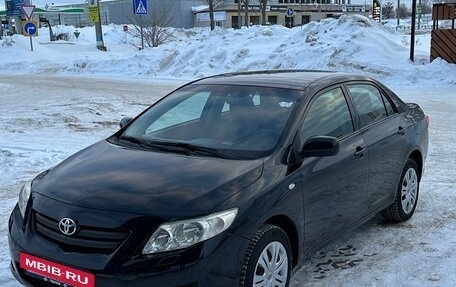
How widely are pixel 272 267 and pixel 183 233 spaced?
28.1 inches

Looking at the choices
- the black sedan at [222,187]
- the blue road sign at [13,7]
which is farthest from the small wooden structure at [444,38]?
the blue road sign at [13,7]

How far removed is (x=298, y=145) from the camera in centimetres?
395

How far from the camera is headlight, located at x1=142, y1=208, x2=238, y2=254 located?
9.95 feet

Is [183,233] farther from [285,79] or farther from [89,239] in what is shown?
[285,79]

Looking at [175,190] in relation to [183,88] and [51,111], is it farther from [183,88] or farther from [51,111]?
[51,111]

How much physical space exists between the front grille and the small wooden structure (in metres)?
18.0

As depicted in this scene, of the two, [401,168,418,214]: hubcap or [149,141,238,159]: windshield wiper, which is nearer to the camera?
[149,141,238,159]: windshield wiper

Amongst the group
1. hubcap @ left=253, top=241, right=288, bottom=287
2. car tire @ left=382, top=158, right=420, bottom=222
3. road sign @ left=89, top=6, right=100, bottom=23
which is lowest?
car tire @ left=382, top=158, right=420, bottom=222

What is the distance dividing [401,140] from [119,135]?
2601 millimetres

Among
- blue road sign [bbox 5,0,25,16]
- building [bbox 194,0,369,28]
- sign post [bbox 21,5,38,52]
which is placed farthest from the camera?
building [bbox 194,0,369,28]

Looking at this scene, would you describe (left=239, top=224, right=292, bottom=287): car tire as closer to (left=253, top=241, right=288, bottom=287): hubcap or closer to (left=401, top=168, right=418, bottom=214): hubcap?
(left=253, top=241, right=288, bottom=287): hubcap

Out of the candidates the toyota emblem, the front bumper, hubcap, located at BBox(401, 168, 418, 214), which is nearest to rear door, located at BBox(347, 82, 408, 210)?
hubcap, located at BBox(401, 168, 418, 214)

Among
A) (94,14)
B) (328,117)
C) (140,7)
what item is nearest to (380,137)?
(328,117)

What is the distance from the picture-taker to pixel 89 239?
310 centimetres
